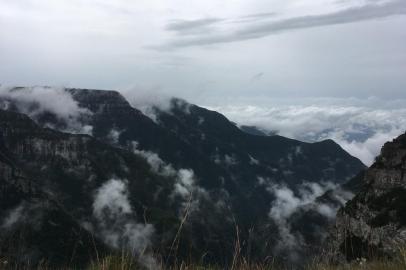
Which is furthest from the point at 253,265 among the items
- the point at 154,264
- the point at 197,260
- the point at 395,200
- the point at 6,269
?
the point at 395,200

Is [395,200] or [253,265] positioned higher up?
[253,265]

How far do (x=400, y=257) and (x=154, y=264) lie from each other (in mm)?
4030

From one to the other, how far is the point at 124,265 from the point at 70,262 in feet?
4.99

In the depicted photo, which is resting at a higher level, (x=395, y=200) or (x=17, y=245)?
(x=17, y=245)

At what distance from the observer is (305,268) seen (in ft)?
31.2

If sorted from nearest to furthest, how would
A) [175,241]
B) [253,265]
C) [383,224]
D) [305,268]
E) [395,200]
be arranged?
[175,241] < [253,265] < [305,268] < [383,224] < [395,200]

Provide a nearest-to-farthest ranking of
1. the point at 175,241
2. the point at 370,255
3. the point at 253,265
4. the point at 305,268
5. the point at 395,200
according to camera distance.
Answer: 1. the point at 175,241
2. the point at 253,265
3. the point at 305,268
4. the point at 370,255
5. the point at 395,200

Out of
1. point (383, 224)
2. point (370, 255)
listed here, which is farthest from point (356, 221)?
point (370, 255)

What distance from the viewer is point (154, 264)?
865 centimetres

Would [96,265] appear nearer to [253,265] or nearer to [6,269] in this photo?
[6,269]

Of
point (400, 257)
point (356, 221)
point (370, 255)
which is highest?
point (400, 257)

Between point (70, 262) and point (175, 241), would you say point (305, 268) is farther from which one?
point (70, 262)

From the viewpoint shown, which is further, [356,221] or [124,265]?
[356,221]

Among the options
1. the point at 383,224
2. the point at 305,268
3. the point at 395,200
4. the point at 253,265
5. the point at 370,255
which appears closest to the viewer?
the point at 253,265
